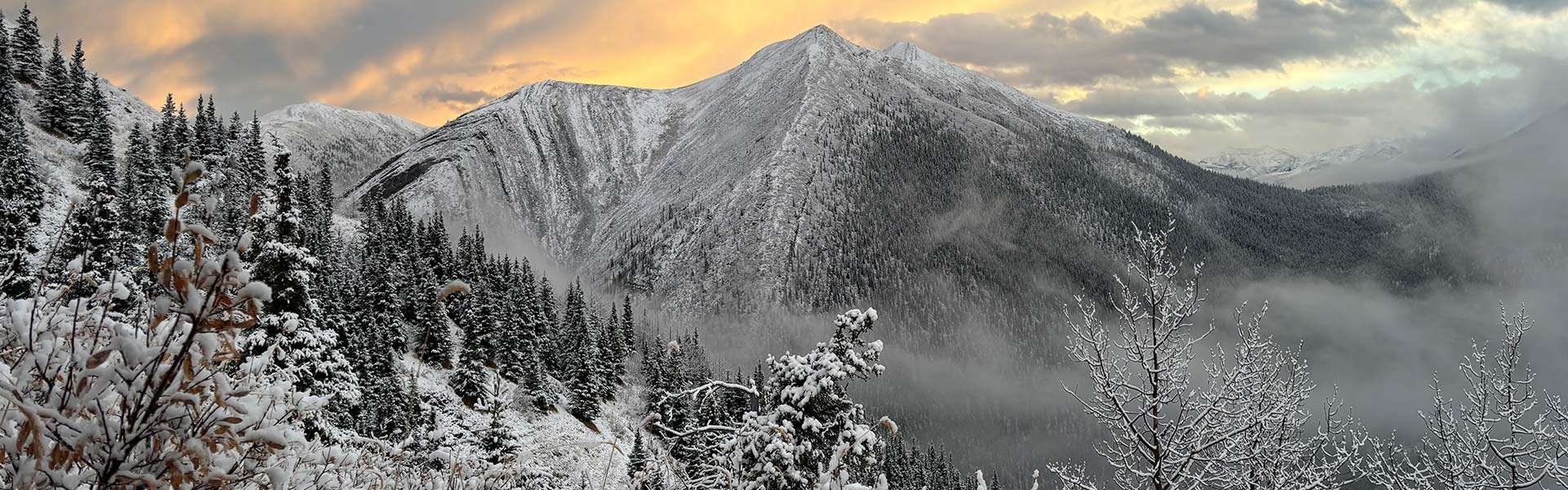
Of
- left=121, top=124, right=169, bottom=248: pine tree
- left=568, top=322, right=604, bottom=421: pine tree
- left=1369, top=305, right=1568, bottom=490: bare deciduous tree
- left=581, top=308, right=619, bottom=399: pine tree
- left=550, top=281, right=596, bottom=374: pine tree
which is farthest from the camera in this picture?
left=581, top=308, right=619, bottom=399: pine tree

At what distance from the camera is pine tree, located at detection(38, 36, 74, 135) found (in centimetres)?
6178

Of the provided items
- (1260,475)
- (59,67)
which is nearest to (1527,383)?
(1260,475)

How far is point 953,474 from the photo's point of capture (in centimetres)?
10319

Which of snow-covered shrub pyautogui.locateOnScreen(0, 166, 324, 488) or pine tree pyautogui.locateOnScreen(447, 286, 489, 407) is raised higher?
pine tree pyautogui.locateOnScreen(447, 286, 489, 407)

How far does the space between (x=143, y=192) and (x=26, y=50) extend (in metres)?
32.9

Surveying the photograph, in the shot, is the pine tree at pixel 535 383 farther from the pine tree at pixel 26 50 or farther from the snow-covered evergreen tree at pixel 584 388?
the pine tree at pixel 26 50

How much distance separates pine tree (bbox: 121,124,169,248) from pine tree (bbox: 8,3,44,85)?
13307 millimetres

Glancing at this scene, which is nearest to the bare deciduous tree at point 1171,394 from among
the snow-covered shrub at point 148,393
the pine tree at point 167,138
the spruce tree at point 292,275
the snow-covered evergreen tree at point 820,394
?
the snow-covered evergreen tree at point 820,394

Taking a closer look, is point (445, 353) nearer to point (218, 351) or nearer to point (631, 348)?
point (631, 348)

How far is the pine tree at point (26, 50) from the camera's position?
6774cm

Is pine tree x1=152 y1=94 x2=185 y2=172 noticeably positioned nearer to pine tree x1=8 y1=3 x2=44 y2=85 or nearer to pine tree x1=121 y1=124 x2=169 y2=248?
pine tree x1=121 y1=124 x2=169 y2=248

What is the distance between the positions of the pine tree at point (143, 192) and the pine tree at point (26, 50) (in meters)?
13.3

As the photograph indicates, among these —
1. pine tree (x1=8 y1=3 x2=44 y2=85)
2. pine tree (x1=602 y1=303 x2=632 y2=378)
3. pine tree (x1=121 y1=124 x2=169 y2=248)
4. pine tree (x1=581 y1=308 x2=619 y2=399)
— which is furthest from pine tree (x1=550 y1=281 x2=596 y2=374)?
pine tree (x1=8 y1=3 x2=44 y2=85)

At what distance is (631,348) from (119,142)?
5722 centimetres
